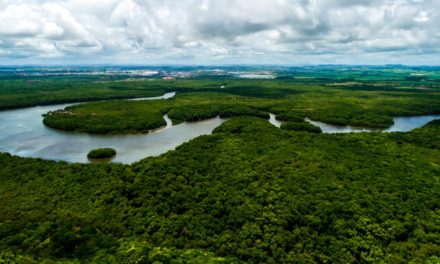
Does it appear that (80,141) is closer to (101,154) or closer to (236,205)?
(101,154)

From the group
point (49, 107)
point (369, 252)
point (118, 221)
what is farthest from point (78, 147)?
point (49, 107)

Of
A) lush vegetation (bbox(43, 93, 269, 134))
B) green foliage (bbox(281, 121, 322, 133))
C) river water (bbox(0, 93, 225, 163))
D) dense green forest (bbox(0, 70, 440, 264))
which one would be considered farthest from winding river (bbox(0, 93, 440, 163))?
dense green forest (bbox(0, 70, 440, 264))

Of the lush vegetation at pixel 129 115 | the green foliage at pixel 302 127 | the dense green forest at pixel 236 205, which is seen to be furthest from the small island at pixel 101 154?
the green foliage at pixel 302 127

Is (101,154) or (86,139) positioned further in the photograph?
(86,139)

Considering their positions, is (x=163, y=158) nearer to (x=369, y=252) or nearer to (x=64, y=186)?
(x=64, y=186)

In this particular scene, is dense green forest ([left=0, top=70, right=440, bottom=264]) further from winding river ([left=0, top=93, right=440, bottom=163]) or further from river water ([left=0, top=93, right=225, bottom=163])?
winding river ([left=0, top=93, right=440, bottom=163])

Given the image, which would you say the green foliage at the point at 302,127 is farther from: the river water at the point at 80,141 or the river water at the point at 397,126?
the river water at the point at 80,141

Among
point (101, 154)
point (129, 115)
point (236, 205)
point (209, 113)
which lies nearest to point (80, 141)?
point (101, 154)
